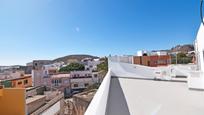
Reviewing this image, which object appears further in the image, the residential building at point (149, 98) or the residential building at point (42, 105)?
the residential building at point (42, 105)

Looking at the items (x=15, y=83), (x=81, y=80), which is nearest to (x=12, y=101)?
(x=15, y=83)

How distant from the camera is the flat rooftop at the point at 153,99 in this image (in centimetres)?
204

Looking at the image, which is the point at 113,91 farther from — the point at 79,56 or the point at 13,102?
the point at 79,56

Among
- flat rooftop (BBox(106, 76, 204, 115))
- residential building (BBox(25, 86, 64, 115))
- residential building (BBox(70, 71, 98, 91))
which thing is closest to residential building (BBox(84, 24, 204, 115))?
flat rooftop (BBox(106, 76, 204, 115))

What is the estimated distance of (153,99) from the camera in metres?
2.44

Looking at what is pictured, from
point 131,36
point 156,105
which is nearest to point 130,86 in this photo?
point 156,105

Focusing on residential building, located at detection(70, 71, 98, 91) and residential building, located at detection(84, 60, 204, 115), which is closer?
residential building, located at detection(84, 60, 204, 115)

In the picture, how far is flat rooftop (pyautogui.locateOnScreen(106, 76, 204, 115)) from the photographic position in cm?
204

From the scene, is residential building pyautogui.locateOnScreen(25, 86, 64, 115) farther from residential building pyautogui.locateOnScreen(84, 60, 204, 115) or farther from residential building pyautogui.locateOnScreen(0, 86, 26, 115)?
residential building pyautogui.locateOnScreen(84, 60, 204, 115)

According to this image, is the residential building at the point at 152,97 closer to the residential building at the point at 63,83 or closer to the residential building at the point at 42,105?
the residential building at the point at 42,105

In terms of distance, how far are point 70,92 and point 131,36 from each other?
13.1 metres

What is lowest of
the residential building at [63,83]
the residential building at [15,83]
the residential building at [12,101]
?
the residential building at [63,83]

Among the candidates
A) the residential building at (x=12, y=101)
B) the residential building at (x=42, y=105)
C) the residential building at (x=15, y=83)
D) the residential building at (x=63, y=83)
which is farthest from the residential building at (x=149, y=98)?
the residential building at (x=63, y=83)

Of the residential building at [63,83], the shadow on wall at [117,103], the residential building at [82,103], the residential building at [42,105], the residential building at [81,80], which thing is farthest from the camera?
the residential building at [81,80]
